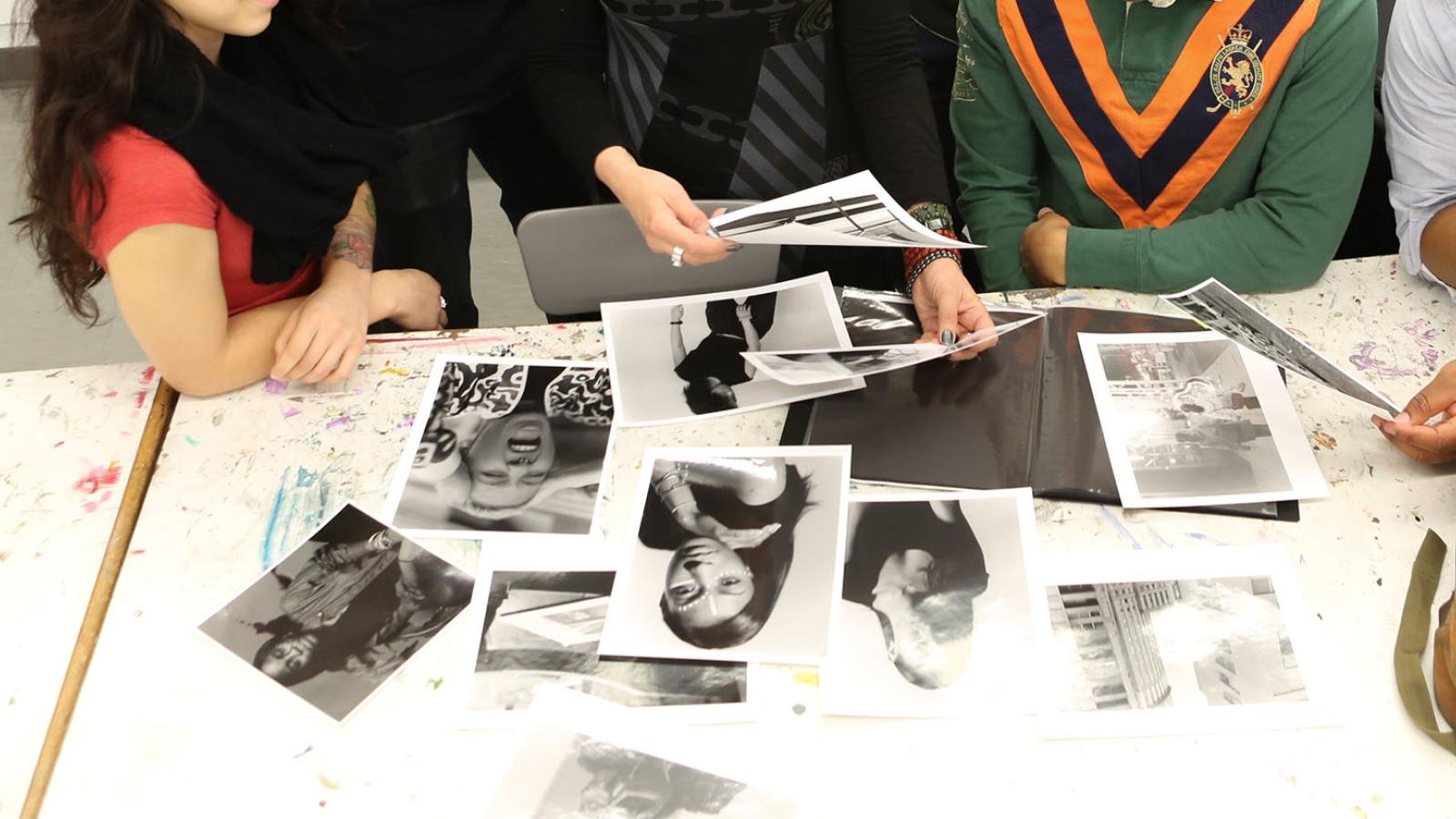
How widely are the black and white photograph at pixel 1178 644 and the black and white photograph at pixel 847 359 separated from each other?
243mm

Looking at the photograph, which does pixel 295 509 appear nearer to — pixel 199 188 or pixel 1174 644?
pixel 199 188

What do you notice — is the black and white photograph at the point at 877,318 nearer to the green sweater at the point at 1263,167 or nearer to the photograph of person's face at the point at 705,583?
the green sweater at the point at 1263,167

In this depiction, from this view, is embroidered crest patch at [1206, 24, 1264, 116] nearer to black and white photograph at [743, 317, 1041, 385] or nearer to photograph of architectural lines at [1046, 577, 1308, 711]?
Answer: black and white photograph at [743, 317, 1041, 385]

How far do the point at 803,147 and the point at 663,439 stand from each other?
53cm

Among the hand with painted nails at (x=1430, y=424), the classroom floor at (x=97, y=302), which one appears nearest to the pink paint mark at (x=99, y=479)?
the hand with painted nails at (x=1430, y=424)

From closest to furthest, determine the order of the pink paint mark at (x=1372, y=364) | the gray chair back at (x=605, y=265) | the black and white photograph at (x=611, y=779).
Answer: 1. the black and white photograph at (x=611, y=779)
2. the pink paint mark at (x=1372, y=364)
3. the gray chair back at (x=605, y=265)

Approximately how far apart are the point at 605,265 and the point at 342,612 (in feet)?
1.91

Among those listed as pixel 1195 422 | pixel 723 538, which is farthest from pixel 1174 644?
pixel 723 538

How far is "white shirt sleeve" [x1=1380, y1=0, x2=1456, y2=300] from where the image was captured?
1.14m

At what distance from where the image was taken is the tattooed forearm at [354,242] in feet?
4.09

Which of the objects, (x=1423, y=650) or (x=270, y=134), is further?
(x=270, y=134)

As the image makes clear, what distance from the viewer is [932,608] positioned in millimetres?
827

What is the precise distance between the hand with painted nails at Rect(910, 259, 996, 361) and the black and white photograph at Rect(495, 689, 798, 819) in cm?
53

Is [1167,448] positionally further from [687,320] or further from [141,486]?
[141,486]
